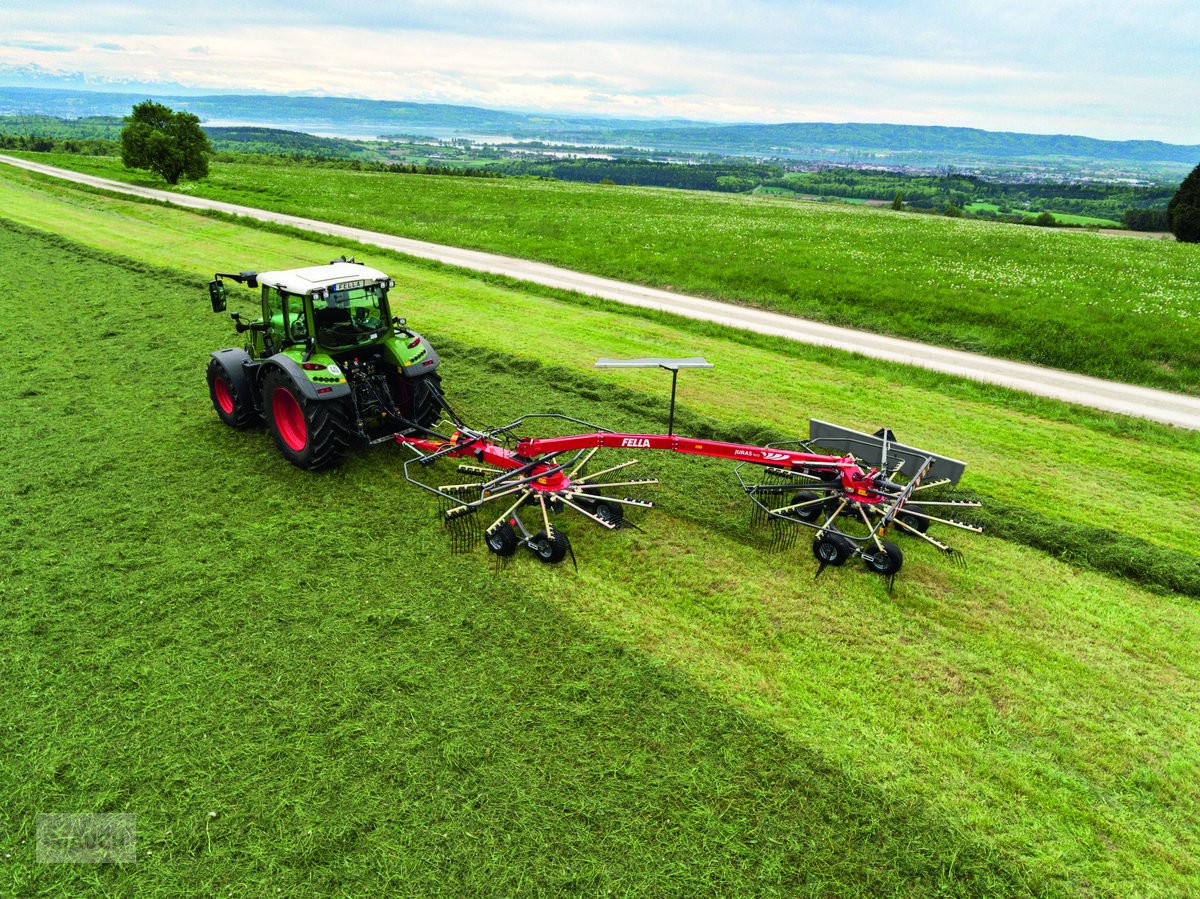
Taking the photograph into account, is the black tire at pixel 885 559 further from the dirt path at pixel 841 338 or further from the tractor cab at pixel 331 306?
the dirt path at pixel 841 338

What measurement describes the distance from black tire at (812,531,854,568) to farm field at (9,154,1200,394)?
46.3ft

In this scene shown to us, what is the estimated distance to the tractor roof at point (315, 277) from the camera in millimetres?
9586

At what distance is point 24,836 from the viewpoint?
15.9 feet

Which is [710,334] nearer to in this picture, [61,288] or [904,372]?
[904,372]

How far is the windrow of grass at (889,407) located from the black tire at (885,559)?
7.99ft

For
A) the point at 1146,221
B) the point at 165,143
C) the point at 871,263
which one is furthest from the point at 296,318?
the point at 1146,221

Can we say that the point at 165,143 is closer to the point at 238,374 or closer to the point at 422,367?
the point at 238,374

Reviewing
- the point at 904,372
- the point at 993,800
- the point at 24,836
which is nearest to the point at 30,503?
the point at 24,836

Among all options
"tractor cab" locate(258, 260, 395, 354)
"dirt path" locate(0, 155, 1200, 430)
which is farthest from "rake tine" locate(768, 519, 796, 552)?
"dirt path" locate(0, 155, 1200, 430)

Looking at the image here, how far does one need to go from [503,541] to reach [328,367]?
381 cm

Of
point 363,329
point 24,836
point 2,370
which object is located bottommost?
point 24,836

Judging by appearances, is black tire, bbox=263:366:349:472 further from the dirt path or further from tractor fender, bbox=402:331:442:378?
the dirt path

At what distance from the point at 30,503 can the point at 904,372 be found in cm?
1668

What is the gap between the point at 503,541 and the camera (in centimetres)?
808
